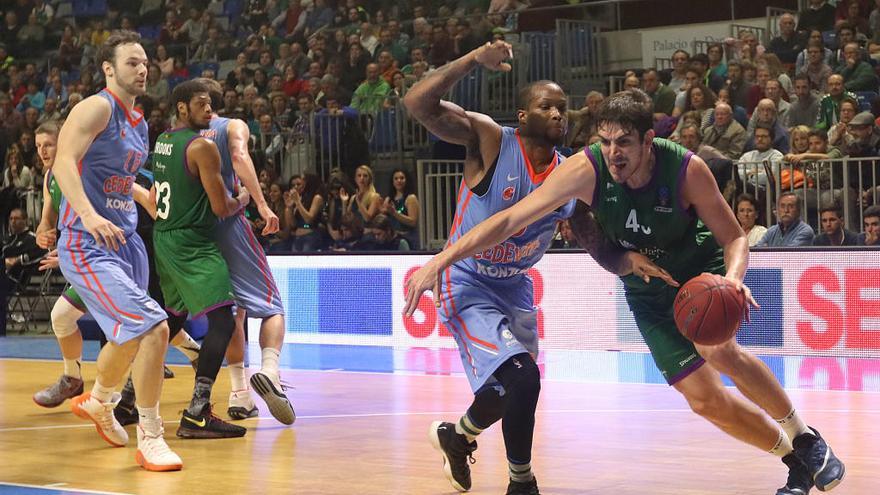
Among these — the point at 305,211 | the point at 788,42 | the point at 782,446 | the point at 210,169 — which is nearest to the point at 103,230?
the point at 210,169

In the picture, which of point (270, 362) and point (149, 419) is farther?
point (270, 362)

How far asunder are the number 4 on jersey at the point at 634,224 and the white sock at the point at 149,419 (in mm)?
2355

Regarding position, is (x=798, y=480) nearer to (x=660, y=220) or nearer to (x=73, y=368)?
(x=660, y=220)

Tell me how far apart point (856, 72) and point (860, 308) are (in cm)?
337

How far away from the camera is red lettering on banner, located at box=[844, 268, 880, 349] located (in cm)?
1006

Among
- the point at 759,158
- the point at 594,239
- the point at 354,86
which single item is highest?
the point at 354,86

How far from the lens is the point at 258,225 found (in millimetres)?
13672

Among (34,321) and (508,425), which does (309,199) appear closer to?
(34,321)

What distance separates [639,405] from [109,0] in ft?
53.9

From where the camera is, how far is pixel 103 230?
5543 millimetres

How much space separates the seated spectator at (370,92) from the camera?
1577 cm

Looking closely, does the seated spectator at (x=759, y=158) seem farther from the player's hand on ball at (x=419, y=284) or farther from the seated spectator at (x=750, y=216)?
the player's hand on ball at (x=419, y=284)

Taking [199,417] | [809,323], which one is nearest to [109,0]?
[809,323]

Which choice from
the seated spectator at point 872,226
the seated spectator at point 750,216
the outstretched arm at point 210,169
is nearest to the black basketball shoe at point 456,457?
Result: the outstretched arm at point 210,169
